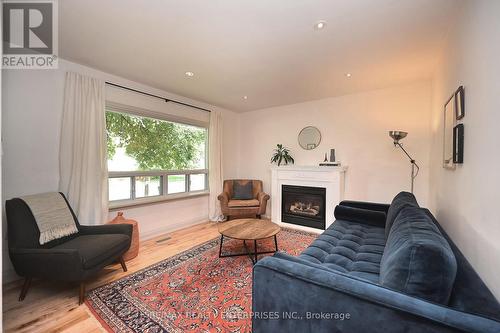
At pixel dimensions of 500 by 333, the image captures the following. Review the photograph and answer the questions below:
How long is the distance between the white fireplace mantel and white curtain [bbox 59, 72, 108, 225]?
285cm

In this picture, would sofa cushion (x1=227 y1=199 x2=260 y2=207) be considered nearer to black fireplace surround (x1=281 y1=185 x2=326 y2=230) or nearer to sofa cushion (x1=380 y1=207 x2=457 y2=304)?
black fireplace surround (x1=281 y1=185 x2=326 y2=230)

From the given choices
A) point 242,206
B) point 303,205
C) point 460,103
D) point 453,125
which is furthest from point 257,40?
point 303,205

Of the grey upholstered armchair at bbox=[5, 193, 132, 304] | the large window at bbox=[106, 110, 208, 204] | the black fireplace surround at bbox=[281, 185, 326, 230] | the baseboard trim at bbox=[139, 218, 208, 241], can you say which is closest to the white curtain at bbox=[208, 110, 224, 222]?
the large window at bbox=[106, 110, 208, 204]

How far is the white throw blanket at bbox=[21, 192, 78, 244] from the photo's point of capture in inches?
81.7

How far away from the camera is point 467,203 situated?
1.43 metres

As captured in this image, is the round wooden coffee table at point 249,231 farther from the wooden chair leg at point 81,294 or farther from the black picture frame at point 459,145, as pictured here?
the black picture frame at point 459,145

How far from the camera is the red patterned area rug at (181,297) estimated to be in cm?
166

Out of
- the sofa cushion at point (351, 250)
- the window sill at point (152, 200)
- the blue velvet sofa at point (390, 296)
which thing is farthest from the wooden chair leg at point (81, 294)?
the sofa cushion at point (351, 250)

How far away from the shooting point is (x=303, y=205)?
4133 mm

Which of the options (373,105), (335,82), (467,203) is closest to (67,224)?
(467,203)

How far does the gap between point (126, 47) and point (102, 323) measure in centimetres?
254

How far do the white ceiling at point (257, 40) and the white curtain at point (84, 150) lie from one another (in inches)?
14.7

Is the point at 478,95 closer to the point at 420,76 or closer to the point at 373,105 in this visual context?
the point at 420,76

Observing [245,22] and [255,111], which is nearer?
[245,22]
